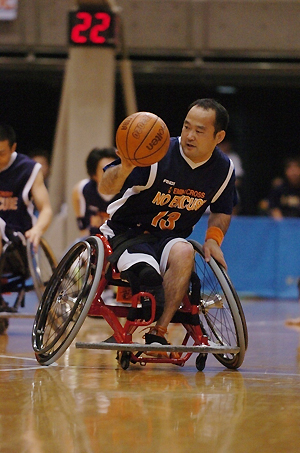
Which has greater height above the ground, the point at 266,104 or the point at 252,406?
the point at 266,104

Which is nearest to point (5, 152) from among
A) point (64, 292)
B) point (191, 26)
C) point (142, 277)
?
point (64, 292)

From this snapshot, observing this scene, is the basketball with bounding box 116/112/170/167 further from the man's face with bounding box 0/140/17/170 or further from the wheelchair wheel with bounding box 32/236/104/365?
the man's face with bounding box 0/140/17/170

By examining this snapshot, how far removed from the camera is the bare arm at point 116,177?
11.5 feet

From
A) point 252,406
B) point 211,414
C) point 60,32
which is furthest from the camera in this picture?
point 60,32

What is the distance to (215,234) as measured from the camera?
3908mm

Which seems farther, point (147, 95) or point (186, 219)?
point (147, 95)

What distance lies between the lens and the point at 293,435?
2.38 m

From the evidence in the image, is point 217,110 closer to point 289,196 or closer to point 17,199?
point 17,199

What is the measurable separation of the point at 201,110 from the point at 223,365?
125 cm

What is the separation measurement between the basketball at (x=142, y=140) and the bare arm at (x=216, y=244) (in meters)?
0.54

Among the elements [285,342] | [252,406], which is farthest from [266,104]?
[252,406]

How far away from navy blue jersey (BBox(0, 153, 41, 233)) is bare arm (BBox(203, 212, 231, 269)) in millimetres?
1734

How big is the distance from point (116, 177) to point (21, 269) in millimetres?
1953

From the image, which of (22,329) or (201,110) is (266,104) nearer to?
(22,329)
